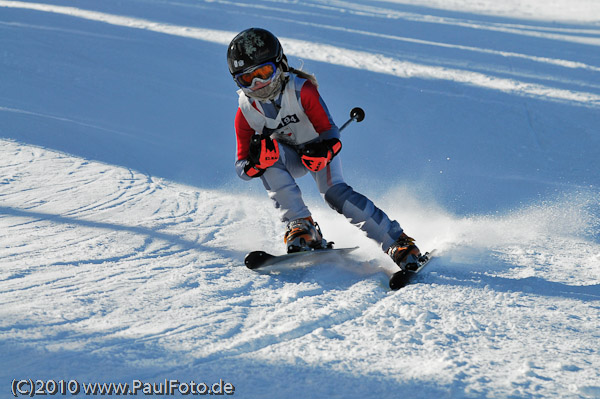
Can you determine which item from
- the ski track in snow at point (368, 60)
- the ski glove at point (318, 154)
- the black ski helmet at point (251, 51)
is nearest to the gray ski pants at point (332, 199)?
the ski glove at point (318, 154)

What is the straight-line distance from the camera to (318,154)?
12.7ft

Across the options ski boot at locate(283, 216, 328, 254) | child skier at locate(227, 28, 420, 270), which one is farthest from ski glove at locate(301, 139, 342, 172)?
ski boot at locate(283, 216, 328, 254)

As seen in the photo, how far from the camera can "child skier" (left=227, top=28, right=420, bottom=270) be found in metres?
3.79

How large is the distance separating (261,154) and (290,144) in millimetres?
424

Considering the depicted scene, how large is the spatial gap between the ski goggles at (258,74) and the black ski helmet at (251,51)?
1.0 inches

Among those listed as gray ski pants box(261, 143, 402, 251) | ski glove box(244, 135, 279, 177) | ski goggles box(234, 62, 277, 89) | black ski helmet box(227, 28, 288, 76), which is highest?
black ski helmet box(227, 28, 288, 76)

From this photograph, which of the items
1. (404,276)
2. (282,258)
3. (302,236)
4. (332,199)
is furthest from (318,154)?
(404,276)

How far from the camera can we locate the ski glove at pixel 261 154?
384cm

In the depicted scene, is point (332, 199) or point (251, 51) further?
point (332, 199)

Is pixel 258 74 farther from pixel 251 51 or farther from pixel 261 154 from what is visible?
pixel 261 154

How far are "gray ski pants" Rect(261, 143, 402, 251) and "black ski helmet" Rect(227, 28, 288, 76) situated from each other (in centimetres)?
63

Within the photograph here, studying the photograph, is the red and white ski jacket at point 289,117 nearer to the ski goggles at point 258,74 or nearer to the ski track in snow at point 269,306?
the ski goggles at point 258,74

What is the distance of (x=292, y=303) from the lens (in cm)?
312

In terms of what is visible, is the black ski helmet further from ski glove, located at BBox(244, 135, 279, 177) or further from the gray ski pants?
the gray ski pants
